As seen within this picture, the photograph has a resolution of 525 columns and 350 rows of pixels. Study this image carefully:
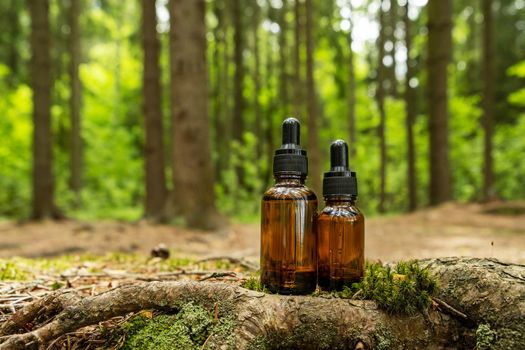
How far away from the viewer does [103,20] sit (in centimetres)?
2598

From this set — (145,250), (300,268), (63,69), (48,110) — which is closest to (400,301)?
(300,268)

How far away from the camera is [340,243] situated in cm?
172

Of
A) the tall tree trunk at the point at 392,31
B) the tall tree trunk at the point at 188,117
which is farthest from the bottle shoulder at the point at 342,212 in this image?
the tall tree trunk at the point at 392,31

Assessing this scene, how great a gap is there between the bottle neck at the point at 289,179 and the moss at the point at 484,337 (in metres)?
0.77

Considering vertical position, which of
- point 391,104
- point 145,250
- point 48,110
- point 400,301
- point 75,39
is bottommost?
point 145,250

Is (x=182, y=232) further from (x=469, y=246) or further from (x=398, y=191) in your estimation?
(x=398, y=191)

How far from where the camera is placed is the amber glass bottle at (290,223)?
1656 millimetres

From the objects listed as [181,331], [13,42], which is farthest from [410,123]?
[13,42]

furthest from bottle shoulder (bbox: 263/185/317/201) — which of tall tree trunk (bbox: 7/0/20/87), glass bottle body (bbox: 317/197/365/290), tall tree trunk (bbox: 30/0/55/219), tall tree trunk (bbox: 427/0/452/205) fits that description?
tall tree trunk (bbox: 7/0/20/87)

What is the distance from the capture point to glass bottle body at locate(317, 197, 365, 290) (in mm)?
1714

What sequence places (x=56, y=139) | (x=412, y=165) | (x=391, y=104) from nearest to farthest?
(x=412, y=165)
(x=391, y=104)
(x=56, y=139)

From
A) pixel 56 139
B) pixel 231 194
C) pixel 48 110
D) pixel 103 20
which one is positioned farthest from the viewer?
pixel 103 20

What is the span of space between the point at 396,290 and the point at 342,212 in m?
0.33

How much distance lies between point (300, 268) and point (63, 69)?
26106 millimetres
